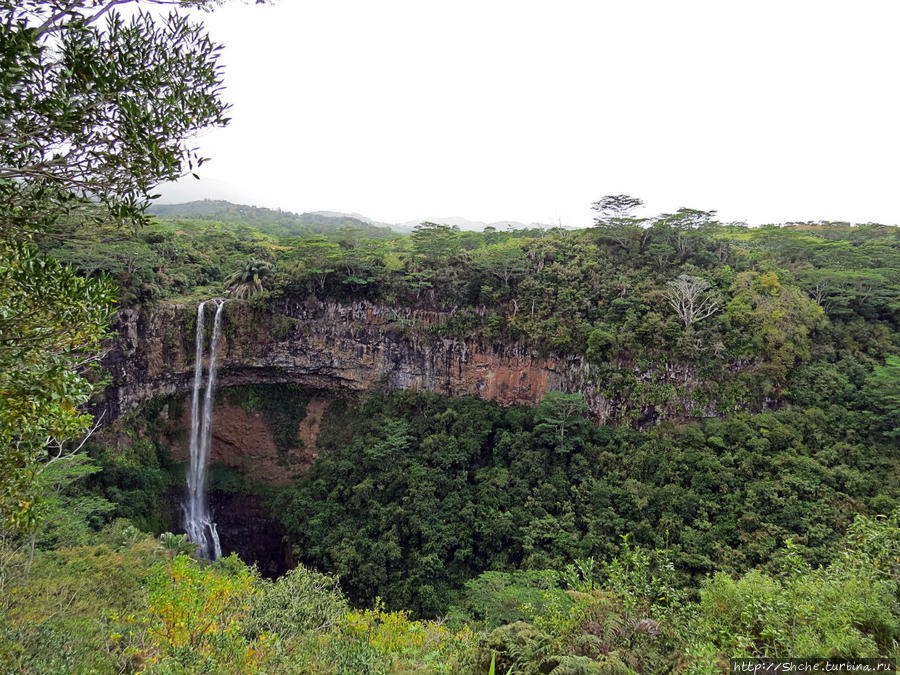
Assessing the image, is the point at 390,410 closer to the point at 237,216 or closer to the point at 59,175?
the point at 59,175

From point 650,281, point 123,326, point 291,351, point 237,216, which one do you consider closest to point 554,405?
point 650,281

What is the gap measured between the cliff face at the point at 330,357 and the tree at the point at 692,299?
4352 millimetres

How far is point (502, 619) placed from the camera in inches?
404

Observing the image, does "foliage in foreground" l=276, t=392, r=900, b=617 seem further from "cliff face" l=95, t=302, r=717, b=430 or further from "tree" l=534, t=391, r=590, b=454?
"cliff face" l=95, t=302, r=717, b=430

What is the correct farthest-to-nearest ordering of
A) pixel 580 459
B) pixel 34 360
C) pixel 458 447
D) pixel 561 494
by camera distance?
pixel 458 447 < pixel 580 459 < pixel 561 494 < pixel 34 360

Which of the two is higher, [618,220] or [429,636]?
[618,220]

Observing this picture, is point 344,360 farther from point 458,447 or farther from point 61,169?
point 61,169

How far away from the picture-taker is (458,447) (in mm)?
17172

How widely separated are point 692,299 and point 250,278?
2022 centimetres

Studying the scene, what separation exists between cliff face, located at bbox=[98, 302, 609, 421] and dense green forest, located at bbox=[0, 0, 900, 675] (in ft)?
2.11

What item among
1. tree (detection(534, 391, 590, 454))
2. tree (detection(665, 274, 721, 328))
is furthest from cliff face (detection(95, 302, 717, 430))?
tree (detection(665, 274, 721, 328))

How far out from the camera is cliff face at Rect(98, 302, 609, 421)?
17.6m

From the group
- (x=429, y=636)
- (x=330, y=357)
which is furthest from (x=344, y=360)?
(x=429, y=636)

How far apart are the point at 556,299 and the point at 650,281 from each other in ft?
13.5
